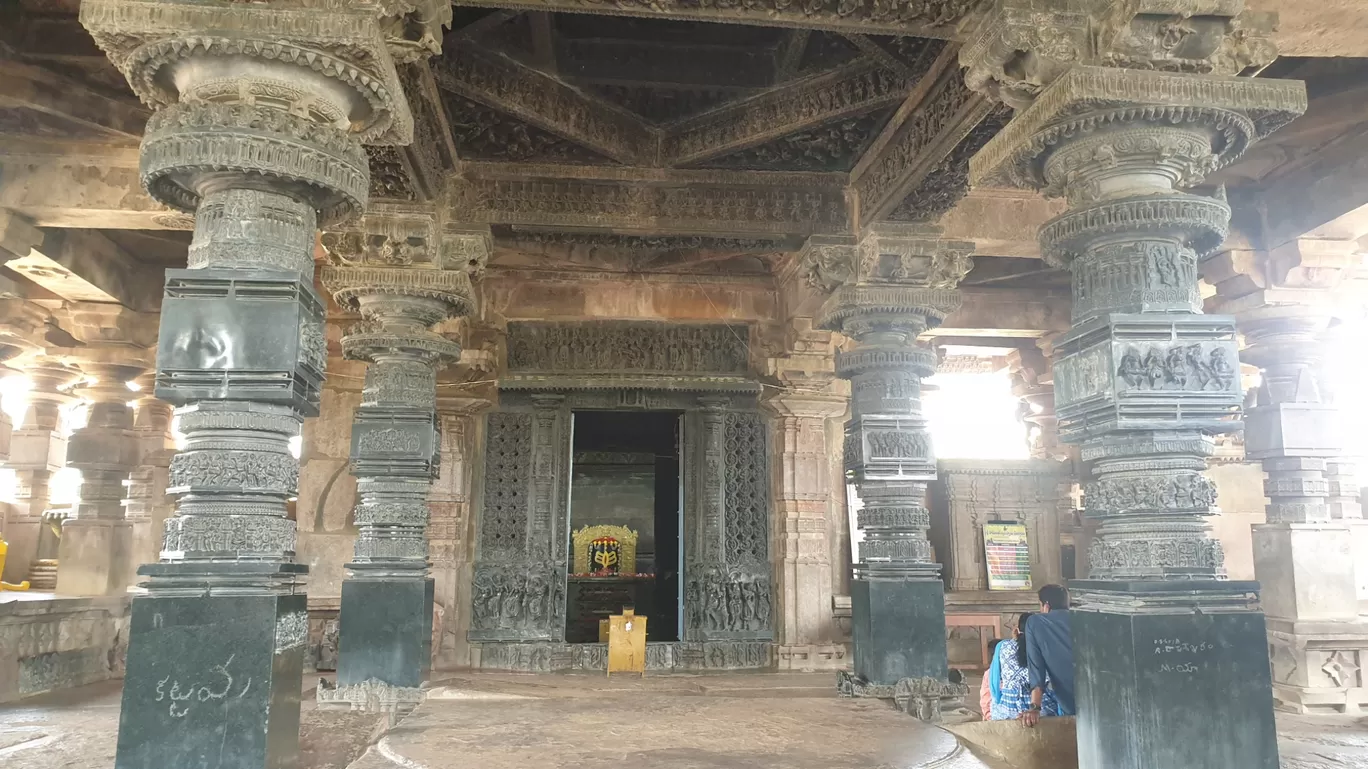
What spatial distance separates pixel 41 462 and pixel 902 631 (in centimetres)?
1513

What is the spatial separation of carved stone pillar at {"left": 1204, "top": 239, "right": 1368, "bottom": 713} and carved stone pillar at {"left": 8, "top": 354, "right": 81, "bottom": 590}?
583 inches

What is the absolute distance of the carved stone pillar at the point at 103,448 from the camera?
10312 millimetres

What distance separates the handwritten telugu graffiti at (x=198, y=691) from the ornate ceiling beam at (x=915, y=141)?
4.42 metres

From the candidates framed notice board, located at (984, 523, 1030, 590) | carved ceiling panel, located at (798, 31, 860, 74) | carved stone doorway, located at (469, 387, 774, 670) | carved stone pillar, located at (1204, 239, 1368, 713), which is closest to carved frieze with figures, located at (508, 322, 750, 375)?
carved stone doorway, located at (469, 387, 774, 670)

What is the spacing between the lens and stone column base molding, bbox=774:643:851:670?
32.6 feet

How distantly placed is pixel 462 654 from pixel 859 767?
20.6 feet

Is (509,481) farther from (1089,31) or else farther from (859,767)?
(1089,31)

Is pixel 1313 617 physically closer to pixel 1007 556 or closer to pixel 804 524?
pixel 1007 556

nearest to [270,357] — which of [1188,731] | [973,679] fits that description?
[1188,731]

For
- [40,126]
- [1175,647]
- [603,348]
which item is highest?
[40,126]

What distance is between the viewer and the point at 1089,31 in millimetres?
4004

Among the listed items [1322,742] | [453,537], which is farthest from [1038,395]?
[453,537]

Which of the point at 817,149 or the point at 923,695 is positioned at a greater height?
the point at 817,149

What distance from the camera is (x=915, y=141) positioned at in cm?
593
